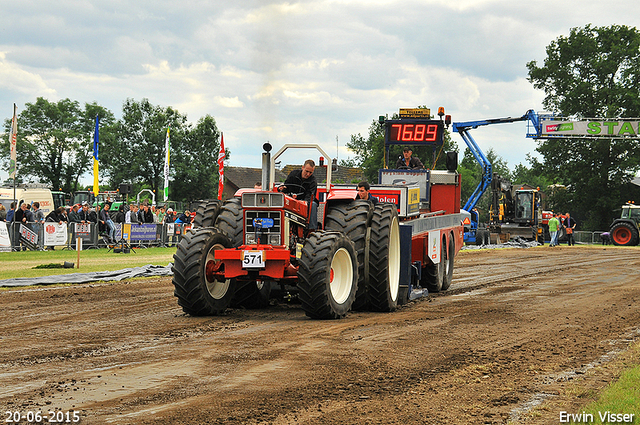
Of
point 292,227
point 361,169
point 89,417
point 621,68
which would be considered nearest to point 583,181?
point 621,68

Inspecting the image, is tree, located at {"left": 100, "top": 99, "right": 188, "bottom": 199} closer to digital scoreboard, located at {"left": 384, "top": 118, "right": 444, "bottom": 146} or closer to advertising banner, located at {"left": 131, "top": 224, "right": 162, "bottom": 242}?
advertising banner, located at {"left": 131, "top": 224, "right": 162, "bottom": 242}

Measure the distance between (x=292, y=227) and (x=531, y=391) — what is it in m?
4.71

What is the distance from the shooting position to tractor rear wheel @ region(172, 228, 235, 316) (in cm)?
899

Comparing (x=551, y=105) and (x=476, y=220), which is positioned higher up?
(x=551, y=105)

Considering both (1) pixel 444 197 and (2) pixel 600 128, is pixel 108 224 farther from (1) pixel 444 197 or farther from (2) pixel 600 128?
(2) pixel 600 128

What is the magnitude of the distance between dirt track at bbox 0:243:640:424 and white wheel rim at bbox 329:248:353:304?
39 cm

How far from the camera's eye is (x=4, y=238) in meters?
21.7

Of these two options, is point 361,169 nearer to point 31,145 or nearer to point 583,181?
point 583,181

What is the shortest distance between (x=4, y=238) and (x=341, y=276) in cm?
1597

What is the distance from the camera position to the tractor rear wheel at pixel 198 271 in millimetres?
8992

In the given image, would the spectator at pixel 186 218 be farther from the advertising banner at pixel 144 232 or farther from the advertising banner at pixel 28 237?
the advertising banner at pixel 28 237

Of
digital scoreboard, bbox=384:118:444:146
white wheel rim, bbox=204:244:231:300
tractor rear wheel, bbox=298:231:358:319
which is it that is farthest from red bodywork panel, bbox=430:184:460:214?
white wheel rim, bbox=204:244:231:300

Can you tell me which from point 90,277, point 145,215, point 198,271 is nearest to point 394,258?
point 198,271

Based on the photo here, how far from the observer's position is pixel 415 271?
12.1 m
